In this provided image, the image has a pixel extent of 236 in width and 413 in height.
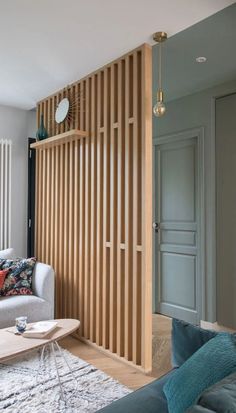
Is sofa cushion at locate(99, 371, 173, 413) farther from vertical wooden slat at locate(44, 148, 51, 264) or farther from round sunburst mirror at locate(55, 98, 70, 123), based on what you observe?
round sunburst mirror at locate(55, 98, 70, 123)

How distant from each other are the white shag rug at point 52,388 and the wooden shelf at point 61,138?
2.02 metres

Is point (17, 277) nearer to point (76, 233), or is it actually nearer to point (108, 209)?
point (76, 233)

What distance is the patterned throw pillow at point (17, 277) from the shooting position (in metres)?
3.40

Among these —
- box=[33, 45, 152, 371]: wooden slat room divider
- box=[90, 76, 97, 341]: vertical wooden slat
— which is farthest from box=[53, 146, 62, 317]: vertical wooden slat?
box=[90, 76, 97, 341]: vertical wooden slat

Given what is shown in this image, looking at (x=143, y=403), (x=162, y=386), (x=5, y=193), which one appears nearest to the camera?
(x=143, y=403)

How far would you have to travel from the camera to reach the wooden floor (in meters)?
2.62

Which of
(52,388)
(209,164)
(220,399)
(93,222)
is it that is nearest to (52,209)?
(93,222)

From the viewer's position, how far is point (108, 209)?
3.14 meters

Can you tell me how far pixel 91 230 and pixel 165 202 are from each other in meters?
1.39

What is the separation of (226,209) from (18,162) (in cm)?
268

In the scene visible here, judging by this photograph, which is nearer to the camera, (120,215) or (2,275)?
(120,215)

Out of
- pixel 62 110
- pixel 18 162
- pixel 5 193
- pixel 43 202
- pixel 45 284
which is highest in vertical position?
pixel 62 110

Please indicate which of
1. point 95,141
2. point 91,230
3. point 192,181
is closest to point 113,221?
point 91,230

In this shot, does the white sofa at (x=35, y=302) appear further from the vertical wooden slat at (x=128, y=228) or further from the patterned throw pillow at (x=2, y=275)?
the vertical wooden slat at (x=128, y=228)
